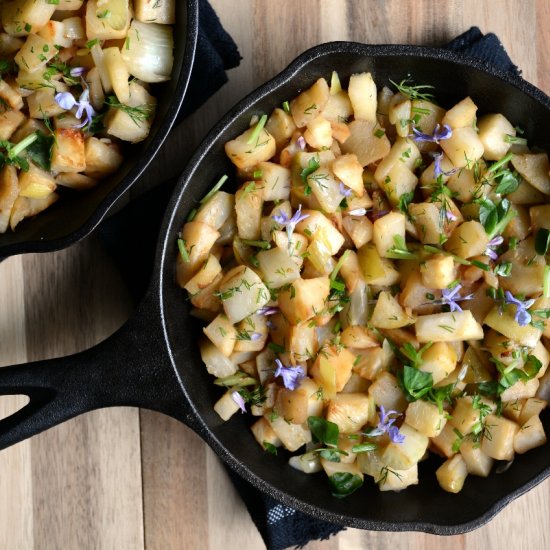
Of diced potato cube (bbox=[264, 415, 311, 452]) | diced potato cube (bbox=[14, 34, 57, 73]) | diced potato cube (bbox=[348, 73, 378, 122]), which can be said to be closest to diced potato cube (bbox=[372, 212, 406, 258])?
diced potato cube (bbox=[348, 73, 378, 122])

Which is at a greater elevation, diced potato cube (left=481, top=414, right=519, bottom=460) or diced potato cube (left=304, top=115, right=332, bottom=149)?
diced potato cube (left=304, top=115, right=332, bottom=149)

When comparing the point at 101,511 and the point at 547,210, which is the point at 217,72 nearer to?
the point at 547,210

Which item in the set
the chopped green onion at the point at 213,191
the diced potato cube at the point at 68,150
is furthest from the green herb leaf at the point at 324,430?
the diced potato cube at the point at 68,150

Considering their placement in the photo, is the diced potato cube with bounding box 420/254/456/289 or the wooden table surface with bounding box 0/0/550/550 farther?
the wooden table surface with bounding box 0/0/550/550

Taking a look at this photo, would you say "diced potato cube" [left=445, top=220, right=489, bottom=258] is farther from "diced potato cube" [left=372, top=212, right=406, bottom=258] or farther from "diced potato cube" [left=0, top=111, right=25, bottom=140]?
"diced potato cube" [left=0, top=111, right=25, bottom=140]

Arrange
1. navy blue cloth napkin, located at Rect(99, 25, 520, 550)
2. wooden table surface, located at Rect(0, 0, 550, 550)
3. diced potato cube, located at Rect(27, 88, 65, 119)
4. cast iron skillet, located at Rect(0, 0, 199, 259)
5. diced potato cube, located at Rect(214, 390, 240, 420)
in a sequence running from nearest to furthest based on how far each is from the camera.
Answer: cast iron skillet, located at Rect(0, 0, 199, 259) → diced potato cube, located at Rect(27, 88, 65, 119) → diced potato cube, located at Rect(214, 390, 240, 420) → navy blue cloth napkin, located at Rect(99, 25, 520, 550) → wooden table surface, located at Rect(0, 0, 550, 550)

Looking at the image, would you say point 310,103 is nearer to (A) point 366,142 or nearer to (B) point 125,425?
(A) point 366,142

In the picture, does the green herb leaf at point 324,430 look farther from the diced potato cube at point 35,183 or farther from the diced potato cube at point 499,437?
the diced potato cube at point 35,183

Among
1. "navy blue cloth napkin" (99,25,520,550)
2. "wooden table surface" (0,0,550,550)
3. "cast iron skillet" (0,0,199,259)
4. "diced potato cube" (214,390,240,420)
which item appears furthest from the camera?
"wooden table surface" (0,0,550,550)

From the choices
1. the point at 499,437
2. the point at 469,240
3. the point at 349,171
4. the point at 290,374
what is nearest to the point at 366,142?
the point at 349,171
